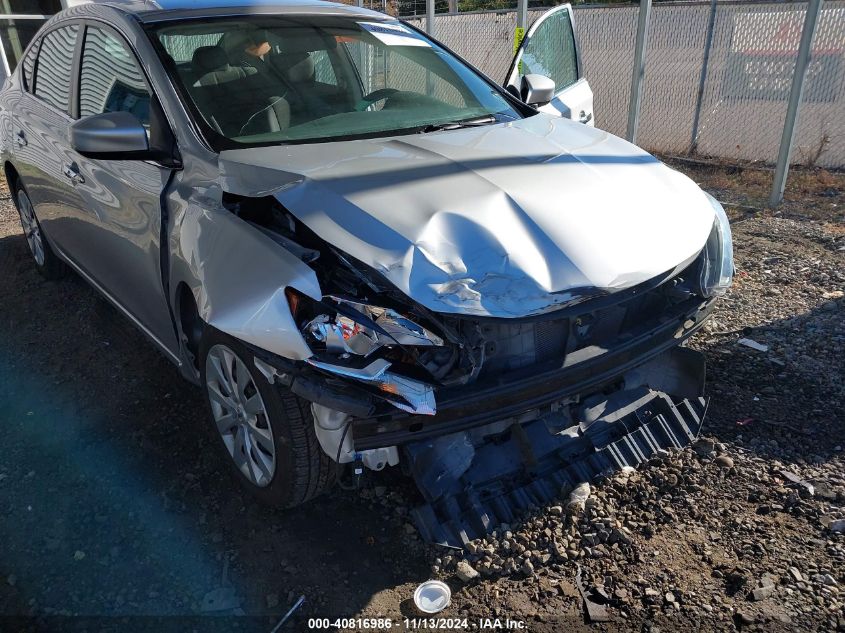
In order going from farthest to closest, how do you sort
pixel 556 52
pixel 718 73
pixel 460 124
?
pixel 718 73
pixel 556 52
pixel 460 124

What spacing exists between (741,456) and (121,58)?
336cm

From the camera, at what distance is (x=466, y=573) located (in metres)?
2.38

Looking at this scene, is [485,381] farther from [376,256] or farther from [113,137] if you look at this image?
[113,137]

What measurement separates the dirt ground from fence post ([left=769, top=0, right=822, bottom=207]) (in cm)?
325

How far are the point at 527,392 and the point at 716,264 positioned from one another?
1188mm

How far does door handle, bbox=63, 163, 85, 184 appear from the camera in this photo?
3576mm

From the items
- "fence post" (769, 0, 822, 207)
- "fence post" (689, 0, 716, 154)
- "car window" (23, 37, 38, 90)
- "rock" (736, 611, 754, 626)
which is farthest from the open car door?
"fence post" (689, 0, 716, 154)

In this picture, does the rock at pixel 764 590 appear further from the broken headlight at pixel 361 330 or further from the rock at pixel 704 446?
the broken headlight at pixel 361 330

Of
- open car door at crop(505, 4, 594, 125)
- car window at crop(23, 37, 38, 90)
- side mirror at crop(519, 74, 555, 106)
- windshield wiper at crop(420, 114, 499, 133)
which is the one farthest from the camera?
open car door at crop(505, 4, 594, 125)

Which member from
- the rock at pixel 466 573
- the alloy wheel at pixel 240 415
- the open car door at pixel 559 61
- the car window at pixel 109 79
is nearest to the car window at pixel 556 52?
the open car door at pixel 559 61

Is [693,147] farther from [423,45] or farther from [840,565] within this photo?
[840,565]

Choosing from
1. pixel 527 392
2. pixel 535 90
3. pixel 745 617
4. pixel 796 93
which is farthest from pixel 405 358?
pixel 796 93

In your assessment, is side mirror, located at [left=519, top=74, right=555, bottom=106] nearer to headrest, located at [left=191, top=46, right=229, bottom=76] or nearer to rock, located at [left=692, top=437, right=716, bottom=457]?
headrest, located at [left=191, top=46, right=229, bottom=76]

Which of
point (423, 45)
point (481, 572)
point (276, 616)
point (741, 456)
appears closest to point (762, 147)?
point (423, 45)
